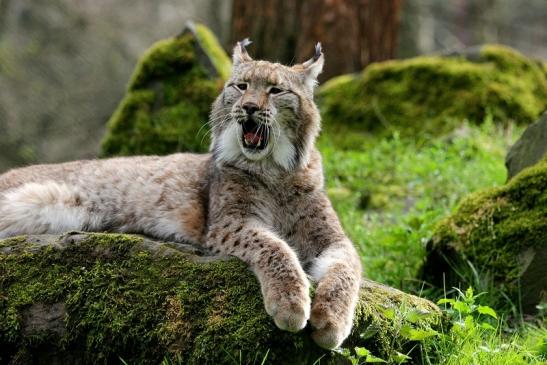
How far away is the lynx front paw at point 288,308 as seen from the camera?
4.18 m

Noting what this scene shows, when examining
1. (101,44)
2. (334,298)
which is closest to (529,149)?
(334,298)

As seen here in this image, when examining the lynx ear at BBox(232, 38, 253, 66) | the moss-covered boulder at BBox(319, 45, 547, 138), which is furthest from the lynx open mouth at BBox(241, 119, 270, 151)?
the moss-covered boulder at BBox(319, 45, 547, 138)

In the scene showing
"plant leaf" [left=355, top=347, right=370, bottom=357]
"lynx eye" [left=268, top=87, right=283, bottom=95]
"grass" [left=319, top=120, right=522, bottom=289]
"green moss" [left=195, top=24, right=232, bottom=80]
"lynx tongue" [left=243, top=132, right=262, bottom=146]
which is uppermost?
"lynx eye" [left=268, top=87, right=283, bottom=95]

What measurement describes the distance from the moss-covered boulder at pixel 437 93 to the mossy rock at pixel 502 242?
3.53m

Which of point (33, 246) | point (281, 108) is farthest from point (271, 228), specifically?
point (33, 246)

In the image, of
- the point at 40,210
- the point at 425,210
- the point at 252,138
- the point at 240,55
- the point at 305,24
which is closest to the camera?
the point at 252,138

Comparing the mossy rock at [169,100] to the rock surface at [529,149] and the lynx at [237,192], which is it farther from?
the rock surface at [529,149]

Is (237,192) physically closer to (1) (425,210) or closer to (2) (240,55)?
(2) (240,55)

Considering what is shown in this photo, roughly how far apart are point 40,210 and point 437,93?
5829mm

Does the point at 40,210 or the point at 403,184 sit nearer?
the point at 40,210

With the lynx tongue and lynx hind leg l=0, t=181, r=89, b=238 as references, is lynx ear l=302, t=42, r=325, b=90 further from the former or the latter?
lynx hind leg l=0, t=181, r=89, b=238

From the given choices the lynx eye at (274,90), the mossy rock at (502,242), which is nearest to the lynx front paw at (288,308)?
the lynx eye at (274,90)

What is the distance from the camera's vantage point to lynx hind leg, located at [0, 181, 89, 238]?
580 centimetres

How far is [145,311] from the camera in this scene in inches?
178
